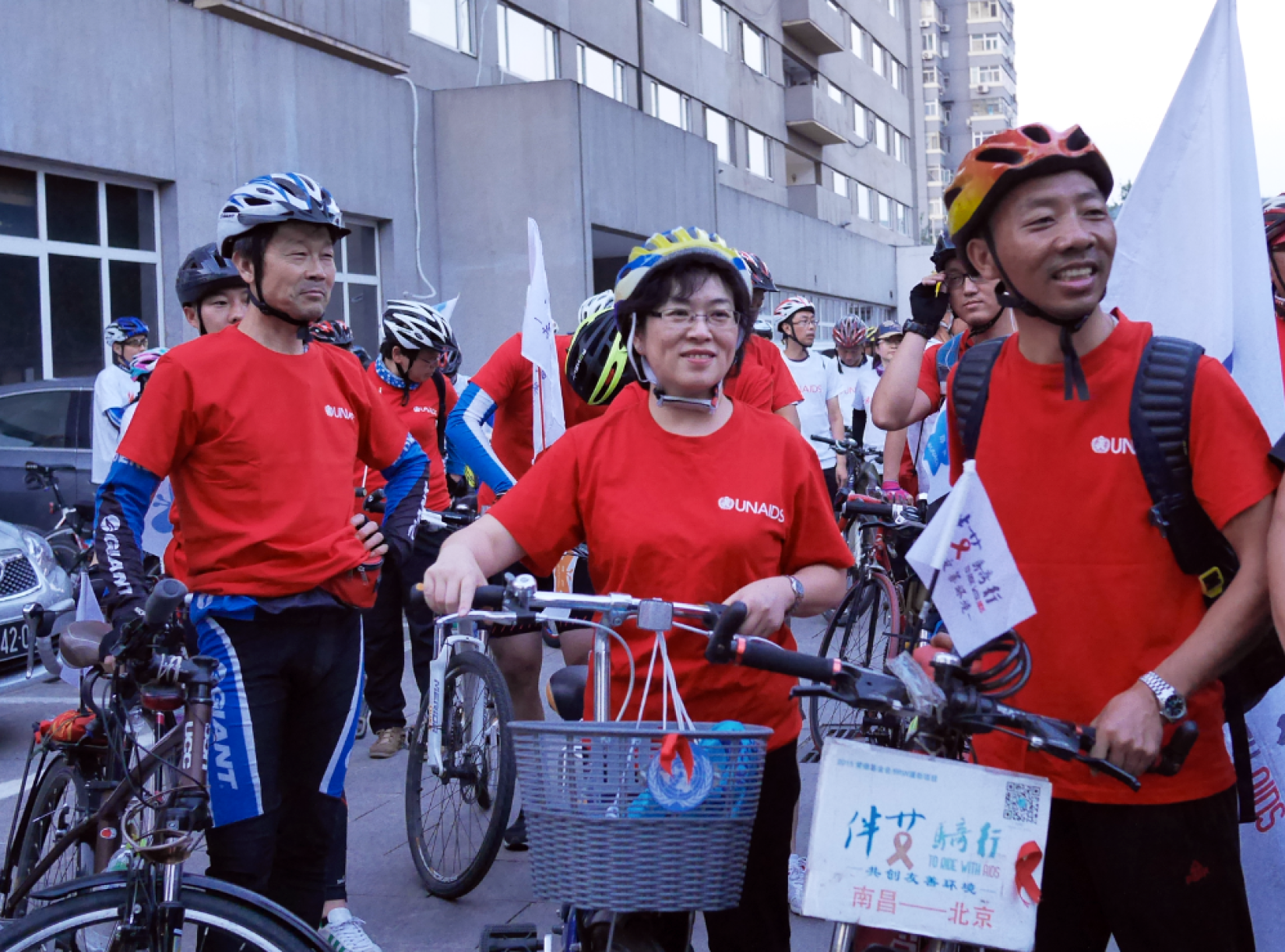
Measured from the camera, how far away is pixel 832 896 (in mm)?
2035

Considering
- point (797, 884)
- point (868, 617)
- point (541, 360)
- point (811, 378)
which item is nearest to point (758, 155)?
point (811, 378)

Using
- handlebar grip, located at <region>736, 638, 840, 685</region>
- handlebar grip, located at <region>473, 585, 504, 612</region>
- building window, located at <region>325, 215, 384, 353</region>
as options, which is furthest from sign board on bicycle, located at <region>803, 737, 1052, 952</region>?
building window, located at <region>325, 215, 384, 353</region>

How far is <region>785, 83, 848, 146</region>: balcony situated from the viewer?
38625 millimetres

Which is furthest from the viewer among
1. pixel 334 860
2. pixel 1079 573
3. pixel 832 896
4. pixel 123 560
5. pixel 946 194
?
pixel 334 860

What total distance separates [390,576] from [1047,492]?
4624 millimetres

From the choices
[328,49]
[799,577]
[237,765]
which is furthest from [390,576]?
[328,49]

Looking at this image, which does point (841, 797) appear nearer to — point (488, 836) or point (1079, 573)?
point (1079, 573)

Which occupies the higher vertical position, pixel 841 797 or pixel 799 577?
pixel 799 577

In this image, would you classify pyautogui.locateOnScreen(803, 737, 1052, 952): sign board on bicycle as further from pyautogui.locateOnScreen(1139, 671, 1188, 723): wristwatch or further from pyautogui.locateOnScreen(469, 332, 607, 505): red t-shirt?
pyautogui.locateOnScreen(469, 332, 607, 505): red t-shirt

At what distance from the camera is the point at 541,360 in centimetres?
444

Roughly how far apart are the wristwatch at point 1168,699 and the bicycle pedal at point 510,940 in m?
1.42

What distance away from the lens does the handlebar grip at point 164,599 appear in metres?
2.86

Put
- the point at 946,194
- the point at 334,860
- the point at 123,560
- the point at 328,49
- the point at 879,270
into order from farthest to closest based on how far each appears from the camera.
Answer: the point at 879,270
the point at 328,49
the point at 334,860
the point at 123,560
the point at 946,194

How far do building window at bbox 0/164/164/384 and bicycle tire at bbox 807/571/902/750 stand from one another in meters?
8.73
